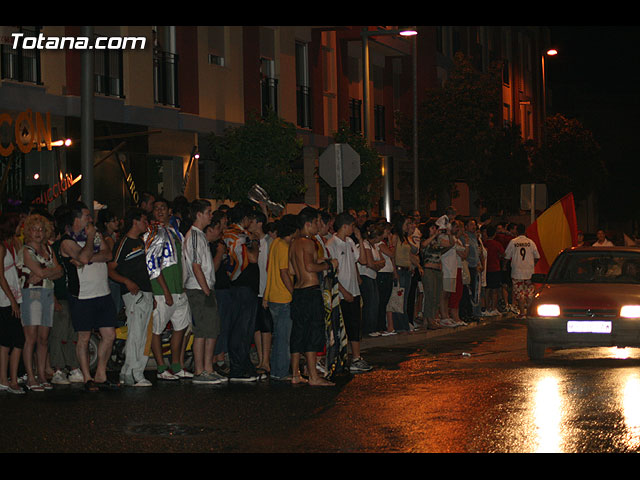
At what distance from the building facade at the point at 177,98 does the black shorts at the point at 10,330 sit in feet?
26.2

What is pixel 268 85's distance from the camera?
96.6 ft

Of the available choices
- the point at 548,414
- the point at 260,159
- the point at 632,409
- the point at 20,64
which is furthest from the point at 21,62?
the point at 632,409

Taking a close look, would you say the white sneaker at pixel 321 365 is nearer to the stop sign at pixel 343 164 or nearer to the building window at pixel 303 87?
the stop sign at pixel 343 164

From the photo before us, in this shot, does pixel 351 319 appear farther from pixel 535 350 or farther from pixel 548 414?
pixel 548 414

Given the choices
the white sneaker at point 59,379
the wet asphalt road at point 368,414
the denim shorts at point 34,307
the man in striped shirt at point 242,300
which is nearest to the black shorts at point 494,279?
the wet asphalt road at point 368,414

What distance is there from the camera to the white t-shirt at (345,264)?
1364 centimetres

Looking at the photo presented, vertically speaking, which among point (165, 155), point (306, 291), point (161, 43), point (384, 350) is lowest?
point (384, 350)

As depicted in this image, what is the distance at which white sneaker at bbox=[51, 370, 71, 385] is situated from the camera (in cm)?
1262

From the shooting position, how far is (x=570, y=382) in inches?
474

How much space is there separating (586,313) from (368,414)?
190 inches
